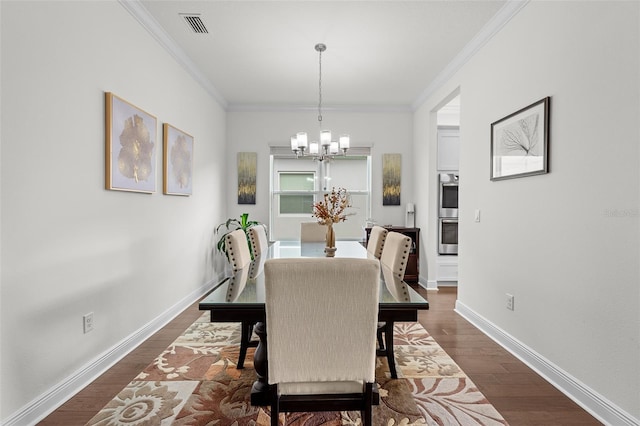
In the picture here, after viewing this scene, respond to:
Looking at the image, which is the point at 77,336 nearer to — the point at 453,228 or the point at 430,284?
the point at 430,284

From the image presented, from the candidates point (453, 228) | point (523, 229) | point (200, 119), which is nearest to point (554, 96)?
point (523, 229)

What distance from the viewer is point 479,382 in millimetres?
2281

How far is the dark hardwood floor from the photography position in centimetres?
190

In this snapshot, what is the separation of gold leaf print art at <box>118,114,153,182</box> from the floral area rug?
1.44 metres

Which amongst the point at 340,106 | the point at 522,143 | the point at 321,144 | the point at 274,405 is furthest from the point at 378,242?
the point at 340,106

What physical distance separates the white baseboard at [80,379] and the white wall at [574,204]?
9.89 feet

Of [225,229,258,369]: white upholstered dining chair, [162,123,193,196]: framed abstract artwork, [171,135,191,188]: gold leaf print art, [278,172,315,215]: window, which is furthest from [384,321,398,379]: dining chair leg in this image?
[278,172,315,215]: window

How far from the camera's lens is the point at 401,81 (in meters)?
4.45

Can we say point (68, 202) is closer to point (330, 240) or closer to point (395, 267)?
point (330, 240)

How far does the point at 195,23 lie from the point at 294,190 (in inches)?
120

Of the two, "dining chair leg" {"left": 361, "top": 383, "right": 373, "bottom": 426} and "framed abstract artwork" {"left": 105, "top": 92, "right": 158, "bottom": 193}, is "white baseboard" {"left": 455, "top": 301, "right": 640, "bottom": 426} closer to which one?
"dining chair leg" {"left": 361, "top": 383, "right": 373, "bottom": 426}

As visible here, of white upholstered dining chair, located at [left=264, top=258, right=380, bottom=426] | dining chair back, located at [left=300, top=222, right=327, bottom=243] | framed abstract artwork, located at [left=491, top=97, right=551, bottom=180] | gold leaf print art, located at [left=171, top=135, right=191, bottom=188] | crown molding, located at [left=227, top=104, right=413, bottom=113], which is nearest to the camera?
white upholstered dining chair, located at [left=264, top=258, right=380, bottom=426]

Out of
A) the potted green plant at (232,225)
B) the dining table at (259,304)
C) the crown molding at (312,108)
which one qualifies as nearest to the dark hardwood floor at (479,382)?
the dining table at (259,304)

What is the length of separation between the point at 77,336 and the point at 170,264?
1372 millimetres
